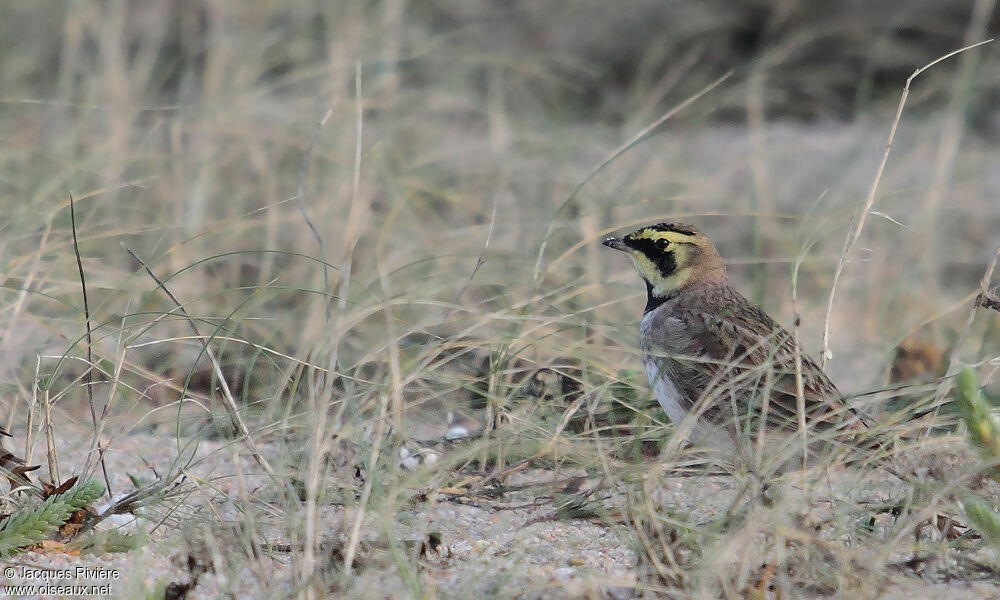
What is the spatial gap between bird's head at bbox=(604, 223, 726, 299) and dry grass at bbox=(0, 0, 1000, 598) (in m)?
0.14

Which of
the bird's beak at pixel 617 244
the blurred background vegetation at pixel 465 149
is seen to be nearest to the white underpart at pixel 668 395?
the blurred background vegetation at pixel 465 149

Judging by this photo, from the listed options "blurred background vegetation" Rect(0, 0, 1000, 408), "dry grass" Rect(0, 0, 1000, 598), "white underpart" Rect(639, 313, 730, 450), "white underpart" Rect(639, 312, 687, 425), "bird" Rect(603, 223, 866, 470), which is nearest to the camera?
"dry grass" Rect(0, 0, 1000, 598)

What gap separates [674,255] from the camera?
3.80 m

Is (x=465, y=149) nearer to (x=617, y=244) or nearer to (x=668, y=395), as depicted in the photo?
(x=617, y=244)

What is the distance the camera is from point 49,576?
2.38 meters

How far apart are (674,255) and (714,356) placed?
1.67ft

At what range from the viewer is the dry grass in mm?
2447

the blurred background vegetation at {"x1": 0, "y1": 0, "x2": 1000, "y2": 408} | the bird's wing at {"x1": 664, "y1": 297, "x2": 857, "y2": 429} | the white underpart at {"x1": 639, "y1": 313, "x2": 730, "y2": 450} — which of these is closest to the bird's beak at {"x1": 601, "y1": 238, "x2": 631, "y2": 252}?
the blurred background vegetation at {"x1": 0, "y1": 0, "x2": 1000, "y2": 408}

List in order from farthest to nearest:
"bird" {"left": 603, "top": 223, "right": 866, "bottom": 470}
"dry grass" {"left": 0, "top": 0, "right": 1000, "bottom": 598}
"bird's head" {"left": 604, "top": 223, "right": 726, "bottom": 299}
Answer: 1. "bird's head" {"left": 604, "top": 223, "right": 726, "bottom": 299}
2. "bird" {"left": 603, "top": 223, "right": 866, "bottom": 470}
3. "dry grass" {"left": 0, "top": 0, "right": 1000, "bottom": 598}

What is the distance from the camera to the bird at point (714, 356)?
9.57 ft

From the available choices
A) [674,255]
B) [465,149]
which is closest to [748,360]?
[674,255]

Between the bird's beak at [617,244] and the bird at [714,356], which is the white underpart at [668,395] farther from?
the bird's beak at [617,244]

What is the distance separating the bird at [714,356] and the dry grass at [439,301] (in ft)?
0.41

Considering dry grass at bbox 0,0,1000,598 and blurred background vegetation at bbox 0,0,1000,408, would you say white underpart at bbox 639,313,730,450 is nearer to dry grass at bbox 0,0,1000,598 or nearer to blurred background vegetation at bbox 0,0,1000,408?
dry grass at bbox 0,0,1000,598
